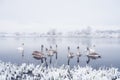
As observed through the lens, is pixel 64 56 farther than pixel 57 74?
Yes

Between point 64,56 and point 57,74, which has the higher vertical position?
point 57,74

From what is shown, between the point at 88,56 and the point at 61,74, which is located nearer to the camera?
the point at 61,74

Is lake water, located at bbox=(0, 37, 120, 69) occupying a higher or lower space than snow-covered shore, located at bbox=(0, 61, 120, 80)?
lower

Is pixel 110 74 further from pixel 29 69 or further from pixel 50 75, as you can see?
pixel 29 69

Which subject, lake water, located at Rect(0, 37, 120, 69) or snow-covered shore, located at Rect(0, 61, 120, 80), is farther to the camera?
lake water, located at Rect(0, 37, 120, 69)

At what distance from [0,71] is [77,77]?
97.2 inches

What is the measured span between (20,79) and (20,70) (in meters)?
0.82

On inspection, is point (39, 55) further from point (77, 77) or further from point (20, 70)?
point (77, 77)

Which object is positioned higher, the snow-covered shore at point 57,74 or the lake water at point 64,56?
the snow-covered shore at point 57,74

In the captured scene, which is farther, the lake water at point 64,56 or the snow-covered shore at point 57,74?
the lake water at point 64,56

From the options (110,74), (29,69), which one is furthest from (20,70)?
(110,74)

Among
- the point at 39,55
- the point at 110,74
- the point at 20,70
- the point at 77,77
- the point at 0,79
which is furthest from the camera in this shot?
the point at 39,55

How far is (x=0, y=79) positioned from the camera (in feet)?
21.5

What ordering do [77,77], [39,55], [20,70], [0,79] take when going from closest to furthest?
[0,79], [77,77], [20,70], [39,55]
